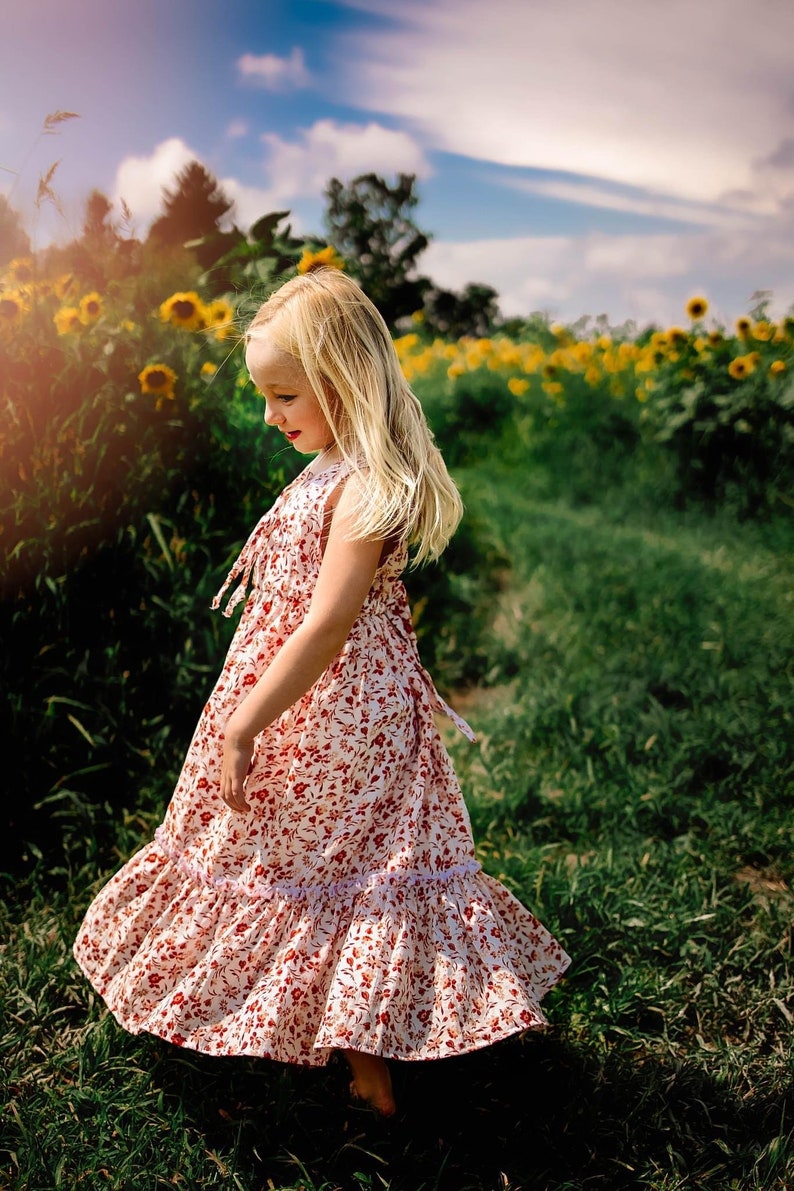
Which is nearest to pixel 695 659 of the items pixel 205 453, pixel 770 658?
pixel 770 658

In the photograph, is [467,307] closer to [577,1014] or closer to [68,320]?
[68,320]

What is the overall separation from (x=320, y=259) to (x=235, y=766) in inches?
91.0

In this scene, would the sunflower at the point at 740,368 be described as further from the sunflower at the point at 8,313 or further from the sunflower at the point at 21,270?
the sunflower at the point at 8,313

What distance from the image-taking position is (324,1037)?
1.46m

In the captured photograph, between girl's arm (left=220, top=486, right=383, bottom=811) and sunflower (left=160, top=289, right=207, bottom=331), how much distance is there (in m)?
1.77

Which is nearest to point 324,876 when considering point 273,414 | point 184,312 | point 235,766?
point 235,766

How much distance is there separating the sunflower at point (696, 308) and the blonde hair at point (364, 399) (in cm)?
516

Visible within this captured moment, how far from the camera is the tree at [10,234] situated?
2465mm

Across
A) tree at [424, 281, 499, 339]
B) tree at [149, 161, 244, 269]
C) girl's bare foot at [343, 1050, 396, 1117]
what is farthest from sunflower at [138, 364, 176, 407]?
tree at [424, 281, 499, 339]

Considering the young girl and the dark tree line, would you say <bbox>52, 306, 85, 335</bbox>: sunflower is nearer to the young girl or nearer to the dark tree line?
the dark tree line

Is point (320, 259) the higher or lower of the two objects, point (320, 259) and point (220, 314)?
the higher

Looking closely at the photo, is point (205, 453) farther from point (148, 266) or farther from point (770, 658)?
point (770, 658)

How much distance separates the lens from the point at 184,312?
3.03 m

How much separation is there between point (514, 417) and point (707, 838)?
5.01m
